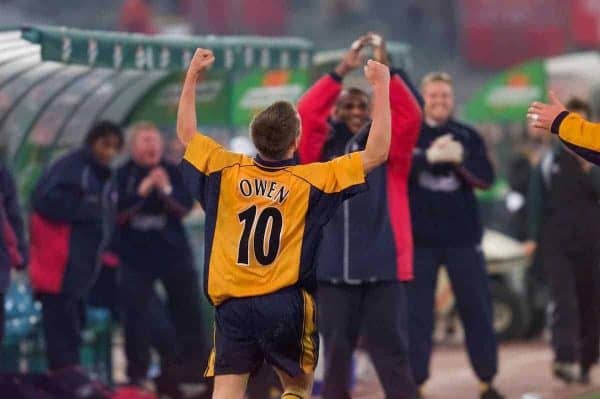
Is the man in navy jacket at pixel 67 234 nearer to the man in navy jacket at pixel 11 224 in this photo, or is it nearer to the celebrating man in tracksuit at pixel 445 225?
the man in navy jacket at pixel 11 224

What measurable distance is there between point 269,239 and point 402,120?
6.48ft

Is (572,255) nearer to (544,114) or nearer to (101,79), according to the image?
(101,79)

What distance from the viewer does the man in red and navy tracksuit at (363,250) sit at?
29.2 feet

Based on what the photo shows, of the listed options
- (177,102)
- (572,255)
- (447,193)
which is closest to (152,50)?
(177,102)

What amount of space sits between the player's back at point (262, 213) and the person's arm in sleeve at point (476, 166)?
3188mm

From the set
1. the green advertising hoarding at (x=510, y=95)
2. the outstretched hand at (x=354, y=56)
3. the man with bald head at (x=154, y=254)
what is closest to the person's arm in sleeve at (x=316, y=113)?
the outstretched hand at (x=354, y=56)

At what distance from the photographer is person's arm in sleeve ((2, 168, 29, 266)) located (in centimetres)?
1009

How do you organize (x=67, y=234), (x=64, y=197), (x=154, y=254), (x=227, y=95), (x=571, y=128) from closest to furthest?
1. (x=571, y=128)
2. (x=64, y=197)
3. (x=67, y=234)
4. (x=154, y=254)
5. (x=227, y=95)

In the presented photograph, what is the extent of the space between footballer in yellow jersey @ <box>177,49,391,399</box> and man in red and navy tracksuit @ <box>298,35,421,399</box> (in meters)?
1.50

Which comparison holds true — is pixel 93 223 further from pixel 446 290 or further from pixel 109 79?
pixel 446 290

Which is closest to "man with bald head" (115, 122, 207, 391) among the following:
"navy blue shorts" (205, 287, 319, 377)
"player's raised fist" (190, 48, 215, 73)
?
"player's raised fist" (190, 48, 215, 73)

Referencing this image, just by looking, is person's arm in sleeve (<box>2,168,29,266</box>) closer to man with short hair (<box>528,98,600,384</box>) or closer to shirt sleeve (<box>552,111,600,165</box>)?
shirt sleeve (<box>552,111,600,165</box>)

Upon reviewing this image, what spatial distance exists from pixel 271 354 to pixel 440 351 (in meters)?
7.84

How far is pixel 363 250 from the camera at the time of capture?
8.94 metres
